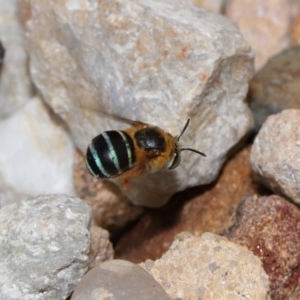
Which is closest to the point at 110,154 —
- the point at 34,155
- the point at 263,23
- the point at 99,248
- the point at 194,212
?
the point at 99,248

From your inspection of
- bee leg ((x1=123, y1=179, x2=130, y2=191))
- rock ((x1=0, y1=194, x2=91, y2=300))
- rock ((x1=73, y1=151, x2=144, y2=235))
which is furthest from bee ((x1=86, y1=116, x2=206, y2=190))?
rock ((x1=73, y1=151, x2=144, y2=235))

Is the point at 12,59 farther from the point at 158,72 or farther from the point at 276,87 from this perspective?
the point at 276,87

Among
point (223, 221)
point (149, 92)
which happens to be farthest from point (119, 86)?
point (223, 221)

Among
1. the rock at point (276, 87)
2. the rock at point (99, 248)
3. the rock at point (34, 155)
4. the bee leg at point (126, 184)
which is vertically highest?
the rock at point (276, 87)

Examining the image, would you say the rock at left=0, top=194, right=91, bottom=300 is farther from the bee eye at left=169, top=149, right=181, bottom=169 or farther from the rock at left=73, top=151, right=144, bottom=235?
the rock at left=73, top=151, right=144, bottom=235

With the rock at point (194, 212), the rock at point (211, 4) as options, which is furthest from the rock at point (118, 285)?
the rock at point (211, 4)

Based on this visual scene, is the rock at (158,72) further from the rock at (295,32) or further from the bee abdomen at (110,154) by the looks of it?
the rock at (295,32)

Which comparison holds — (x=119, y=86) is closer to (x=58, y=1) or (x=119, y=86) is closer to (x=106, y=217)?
(x=58, y=1)
